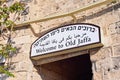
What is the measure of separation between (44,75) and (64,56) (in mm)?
578

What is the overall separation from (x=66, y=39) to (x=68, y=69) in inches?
52.2

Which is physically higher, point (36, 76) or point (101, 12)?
point (101, 12)

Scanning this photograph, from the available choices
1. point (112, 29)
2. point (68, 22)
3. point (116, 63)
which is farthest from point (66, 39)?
point (116, 63)


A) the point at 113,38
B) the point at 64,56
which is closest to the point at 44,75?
the point at 64,56

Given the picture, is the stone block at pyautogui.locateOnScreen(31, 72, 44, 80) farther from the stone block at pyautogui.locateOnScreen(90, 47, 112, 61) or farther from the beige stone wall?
the stone block at pyautogui.locateOnScreen(90, 47, 112, 61)

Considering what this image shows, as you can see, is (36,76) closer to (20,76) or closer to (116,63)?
(20,76)

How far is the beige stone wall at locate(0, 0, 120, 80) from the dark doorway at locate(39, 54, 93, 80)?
10.4 inches

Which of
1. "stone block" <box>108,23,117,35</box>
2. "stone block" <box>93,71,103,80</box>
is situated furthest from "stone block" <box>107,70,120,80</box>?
"stone block" <box>108,23,117,35</box>

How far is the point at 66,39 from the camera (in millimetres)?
4152

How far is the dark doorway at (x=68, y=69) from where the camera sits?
4.64 meters

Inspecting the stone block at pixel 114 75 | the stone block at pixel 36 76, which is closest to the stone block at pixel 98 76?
the stone block at pixel 114 75

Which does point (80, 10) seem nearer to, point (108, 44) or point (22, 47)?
point (108, 44)

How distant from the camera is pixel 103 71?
12.3ft

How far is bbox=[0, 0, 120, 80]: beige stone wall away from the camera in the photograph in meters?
3.76
